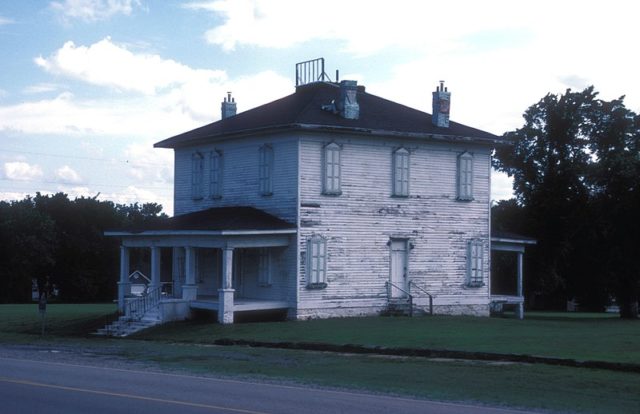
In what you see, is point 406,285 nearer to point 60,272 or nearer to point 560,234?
point 560,234

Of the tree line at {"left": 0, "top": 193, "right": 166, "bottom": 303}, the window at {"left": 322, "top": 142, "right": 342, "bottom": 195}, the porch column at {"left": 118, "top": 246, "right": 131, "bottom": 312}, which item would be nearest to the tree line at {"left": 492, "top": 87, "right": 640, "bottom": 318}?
the window at {"left": 322, "top": 142, "right": 342, "bottom": 195}

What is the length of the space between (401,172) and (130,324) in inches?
473

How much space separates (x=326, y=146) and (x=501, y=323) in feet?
30.0

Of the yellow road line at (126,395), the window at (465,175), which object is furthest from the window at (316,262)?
the yellow road line at (126,395)

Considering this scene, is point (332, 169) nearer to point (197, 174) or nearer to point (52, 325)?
point (197, 174)

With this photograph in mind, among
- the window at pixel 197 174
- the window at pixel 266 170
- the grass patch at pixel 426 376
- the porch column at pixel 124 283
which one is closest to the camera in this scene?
the grass patch at pixel 426 376

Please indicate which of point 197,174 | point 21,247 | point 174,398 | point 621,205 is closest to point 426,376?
point 174,398

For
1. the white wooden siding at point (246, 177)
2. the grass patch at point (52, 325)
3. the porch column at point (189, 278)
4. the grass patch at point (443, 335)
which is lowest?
the grass patch at point (52, 325)

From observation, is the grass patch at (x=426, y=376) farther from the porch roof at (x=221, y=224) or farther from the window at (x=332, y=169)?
the window at (x=332, y=169)

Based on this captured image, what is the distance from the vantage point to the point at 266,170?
1513 inches

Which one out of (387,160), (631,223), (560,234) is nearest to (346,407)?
(387,160)

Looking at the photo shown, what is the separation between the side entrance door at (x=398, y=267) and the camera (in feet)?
131

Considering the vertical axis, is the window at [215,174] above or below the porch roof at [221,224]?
above

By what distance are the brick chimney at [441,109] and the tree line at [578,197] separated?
924cm
